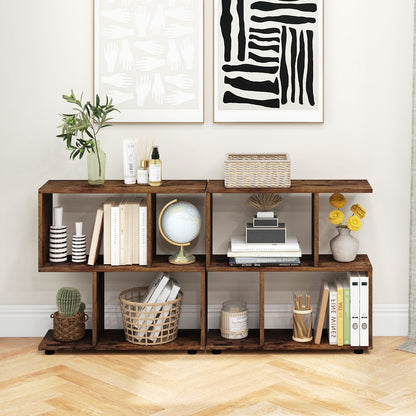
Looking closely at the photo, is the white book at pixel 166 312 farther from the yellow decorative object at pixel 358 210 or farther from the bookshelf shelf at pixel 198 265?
the yellow decorative object at pixel 358 210

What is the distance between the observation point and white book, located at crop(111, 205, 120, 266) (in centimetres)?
359

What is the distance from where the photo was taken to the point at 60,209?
11.9ft

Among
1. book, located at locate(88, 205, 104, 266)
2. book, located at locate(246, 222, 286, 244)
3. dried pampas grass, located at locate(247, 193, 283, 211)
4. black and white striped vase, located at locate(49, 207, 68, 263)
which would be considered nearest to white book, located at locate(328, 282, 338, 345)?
book, located at locate(246, 222, 286, 244)

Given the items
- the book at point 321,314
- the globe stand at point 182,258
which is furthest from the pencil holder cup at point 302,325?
the globe stand at point 182,258

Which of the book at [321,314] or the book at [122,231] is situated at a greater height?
the book at [122,231]

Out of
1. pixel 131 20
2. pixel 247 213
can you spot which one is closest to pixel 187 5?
pixel 131 20

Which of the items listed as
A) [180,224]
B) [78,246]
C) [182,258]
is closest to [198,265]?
[182,258]

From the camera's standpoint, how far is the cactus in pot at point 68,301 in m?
3.70

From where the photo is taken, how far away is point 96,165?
360 cm

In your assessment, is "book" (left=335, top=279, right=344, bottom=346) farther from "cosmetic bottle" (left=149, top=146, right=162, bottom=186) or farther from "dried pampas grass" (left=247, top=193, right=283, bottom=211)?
"cosmetic bottle" (left=149, top=146, right=162, bottom=186)

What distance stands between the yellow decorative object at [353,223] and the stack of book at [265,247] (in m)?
0.26

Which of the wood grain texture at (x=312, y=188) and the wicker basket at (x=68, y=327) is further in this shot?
the wicker basket at (x=68, y=327)

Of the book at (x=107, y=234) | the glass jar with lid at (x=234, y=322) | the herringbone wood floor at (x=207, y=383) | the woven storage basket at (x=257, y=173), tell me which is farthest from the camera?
the glass jar with lid at (x=234, y=322)

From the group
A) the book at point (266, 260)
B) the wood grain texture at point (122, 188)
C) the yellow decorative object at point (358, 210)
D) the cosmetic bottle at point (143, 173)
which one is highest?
the cosmetic bottle at point (143, 173)
